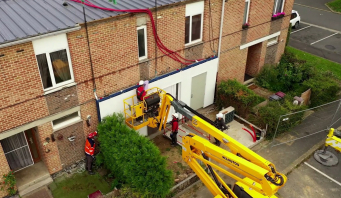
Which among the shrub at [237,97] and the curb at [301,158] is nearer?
the curb at [301,158]

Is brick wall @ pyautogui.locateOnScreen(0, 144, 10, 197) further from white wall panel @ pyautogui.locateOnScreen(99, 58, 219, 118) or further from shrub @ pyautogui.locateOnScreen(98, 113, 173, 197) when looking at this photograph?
white wall panel @ pyautogui.locateOnScreen(99, 58, 219, 118)

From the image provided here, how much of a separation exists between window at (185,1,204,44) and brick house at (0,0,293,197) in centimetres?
5

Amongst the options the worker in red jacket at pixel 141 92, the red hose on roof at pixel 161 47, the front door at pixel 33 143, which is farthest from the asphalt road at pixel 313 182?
the front door at pixel 33 143

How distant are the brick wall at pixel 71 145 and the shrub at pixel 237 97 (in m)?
7.20

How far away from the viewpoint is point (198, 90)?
49.2 feet

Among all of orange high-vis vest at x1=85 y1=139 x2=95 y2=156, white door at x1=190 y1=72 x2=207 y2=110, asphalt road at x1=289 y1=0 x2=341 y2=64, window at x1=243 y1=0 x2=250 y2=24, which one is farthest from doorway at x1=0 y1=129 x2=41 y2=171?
asphalt road at x1=289 y1=0 x2=341 y2=64

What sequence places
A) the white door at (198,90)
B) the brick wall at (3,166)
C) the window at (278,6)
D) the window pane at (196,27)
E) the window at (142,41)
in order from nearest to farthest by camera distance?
the brick wall at (3,166) < the window at (142,41) < the window pane at (196,27) < the white door at (198,90) < the window at (278,6)

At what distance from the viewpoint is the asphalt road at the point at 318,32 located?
75.9 feet

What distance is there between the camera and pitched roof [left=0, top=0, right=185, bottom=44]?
901cm

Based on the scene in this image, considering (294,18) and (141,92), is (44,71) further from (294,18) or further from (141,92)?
(294,18)

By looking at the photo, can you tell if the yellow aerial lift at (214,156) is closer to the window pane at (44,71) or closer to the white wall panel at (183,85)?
the white wall panel at (183,85)

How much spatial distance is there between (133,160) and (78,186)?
3027 mm

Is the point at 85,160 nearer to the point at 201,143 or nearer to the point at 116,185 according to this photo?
the point at 116,185

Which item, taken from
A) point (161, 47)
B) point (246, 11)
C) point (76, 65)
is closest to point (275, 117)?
point (246, 11)
